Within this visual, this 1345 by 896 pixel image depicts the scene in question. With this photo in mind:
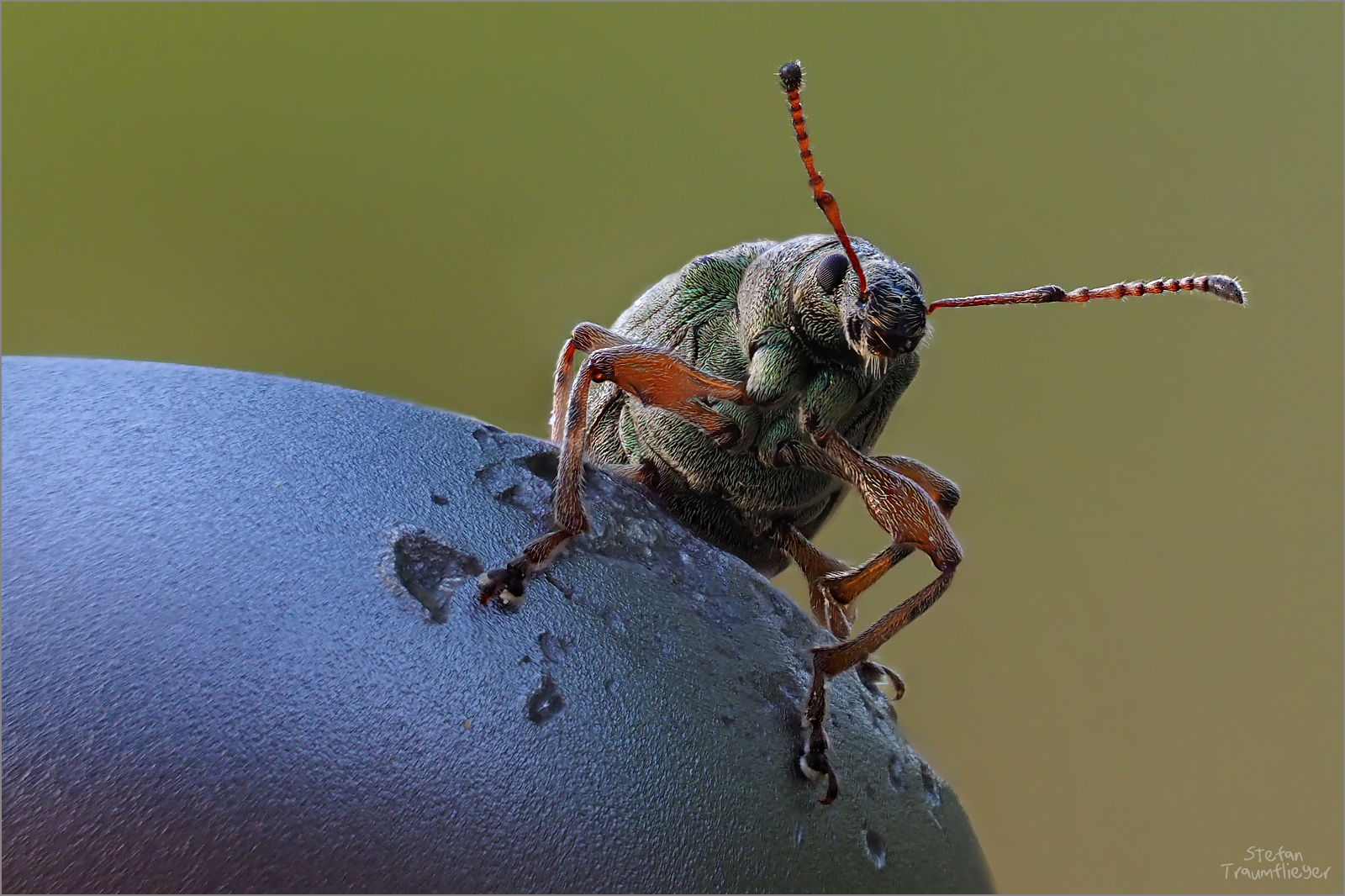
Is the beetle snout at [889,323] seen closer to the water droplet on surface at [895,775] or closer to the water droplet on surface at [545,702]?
the water droplet on surface at [895,775]

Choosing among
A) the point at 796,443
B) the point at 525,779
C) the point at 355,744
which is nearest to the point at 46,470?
the point at 355,744

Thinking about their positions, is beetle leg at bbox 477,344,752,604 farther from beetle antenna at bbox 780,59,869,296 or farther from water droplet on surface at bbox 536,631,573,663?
beetle antenna at bbox 780,59,869,296

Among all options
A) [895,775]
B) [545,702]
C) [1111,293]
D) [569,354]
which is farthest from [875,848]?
[569,354]

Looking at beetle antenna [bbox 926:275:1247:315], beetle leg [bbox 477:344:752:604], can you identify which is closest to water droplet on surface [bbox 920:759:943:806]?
beetle leg [bbox 477:344:752:604]

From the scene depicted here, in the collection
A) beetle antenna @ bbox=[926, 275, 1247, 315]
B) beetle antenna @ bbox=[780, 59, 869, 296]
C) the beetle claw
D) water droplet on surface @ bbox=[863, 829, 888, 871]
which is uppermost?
beetle antenna @ bbox=[780, 59, 869, 296]

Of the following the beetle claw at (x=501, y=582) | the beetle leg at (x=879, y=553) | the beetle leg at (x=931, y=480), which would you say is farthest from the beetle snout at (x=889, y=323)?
the beetle claw at (x=501, y=582)

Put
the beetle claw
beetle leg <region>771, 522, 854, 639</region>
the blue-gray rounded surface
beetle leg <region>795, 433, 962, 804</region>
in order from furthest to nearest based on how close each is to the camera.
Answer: beetle leg <region>771, 522, 854, 639</region>, beetle leg <region>795, 433, 962, 804</region>, the beetle claw, the blue-gray rounded surface
